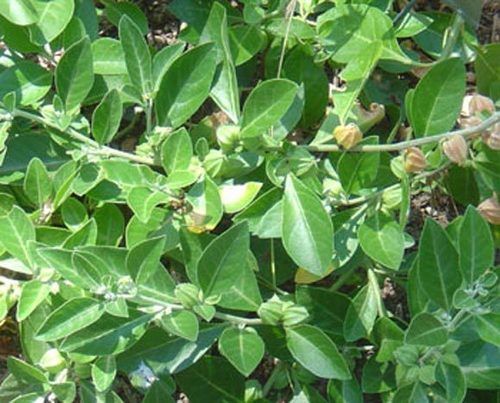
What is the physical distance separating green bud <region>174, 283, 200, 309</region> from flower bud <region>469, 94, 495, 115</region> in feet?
1.67

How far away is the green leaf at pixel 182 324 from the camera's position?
55.1 inches

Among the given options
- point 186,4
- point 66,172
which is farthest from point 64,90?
point 186,4

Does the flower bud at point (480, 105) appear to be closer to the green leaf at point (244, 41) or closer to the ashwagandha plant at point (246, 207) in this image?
the ashwagandha plant at point (246, 207)

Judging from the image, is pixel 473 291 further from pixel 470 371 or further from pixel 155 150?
pixel 155 150

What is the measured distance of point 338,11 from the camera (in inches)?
64.8

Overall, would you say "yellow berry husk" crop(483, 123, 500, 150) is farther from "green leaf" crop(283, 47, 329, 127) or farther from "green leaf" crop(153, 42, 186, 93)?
"green leaf" crop(153, 42, 186, 93)

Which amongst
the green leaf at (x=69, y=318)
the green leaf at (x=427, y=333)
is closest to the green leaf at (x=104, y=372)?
the green leaf at (x=69, y=318)

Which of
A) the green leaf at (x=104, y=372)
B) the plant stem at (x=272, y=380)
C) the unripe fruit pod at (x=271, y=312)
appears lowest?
the plant stem at (x=272, y=380)

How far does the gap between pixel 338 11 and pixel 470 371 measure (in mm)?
Answer: 621

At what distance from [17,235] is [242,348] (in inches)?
15.1

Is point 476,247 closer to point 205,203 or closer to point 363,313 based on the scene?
point 363,313

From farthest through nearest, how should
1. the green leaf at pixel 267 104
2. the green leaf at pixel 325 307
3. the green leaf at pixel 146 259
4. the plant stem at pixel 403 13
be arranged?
the plant stem at pixel 403 13 < the green leaf at pixel 325 307 < the green leaf at pixel 267 104 < the green leaf at pixel 146 259

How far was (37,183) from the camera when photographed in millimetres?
1567

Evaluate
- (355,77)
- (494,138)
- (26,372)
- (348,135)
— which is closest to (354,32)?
(355,77)
